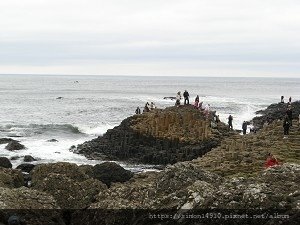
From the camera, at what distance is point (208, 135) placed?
38375 mm

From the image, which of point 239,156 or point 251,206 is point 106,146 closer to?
point 239,156

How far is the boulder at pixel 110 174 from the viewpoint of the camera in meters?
22.2

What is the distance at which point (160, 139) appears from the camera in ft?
127

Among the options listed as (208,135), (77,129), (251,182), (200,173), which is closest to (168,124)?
(208,135)

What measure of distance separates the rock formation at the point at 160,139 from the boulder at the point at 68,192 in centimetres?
2001

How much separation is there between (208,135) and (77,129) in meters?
22.5

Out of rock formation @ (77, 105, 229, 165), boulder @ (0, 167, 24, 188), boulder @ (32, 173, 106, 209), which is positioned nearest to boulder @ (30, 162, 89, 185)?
boulder @ (0, 167, 24, 188)

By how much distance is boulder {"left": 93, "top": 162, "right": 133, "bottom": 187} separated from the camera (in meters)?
22.2

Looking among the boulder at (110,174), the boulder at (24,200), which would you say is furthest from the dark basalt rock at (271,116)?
the boulder at (24,200)

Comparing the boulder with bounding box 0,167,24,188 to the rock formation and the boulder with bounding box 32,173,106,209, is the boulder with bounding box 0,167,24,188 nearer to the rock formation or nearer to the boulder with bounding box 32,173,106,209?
the boulder with bounding box 32,173,106,209

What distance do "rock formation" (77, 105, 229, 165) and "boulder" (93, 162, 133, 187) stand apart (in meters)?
11.9

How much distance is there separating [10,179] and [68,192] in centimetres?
457

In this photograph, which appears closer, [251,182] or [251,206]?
[251,206]

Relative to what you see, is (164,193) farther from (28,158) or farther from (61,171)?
(28,158)
